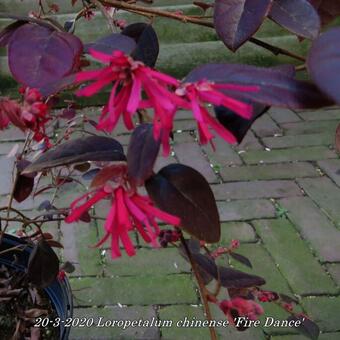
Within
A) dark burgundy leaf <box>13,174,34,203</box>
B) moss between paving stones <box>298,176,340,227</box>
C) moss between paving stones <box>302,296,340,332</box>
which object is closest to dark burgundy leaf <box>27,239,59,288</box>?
dark burgundy leaf <box>13,174,34,203</box>

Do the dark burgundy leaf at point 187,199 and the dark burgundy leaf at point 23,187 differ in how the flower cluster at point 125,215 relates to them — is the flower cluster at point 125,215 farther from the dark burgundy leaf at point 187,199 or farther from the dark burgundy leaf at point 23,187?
the dark burgundy leaf at point 23,187

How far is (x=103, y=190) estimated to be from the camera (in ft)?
1.59

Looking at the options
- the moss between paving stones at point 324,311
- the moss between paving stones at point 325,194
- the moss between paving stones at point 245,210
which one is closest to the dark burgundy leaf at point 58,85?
the moss between paving stones at point 324,311

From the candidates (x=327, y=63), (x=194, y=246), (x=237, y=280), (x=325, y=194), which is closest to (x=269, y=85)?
(x=327, y=63)

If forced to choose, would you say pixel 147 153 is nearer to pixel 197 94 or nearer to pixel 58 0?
pixel 197 94

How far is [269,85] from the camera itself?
458 millimetres

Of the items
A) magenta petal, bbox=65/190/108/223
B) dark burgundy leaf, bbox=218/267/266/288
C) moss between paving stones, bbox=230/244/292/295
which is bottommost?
moss between paving stones, bbox=230/244/292/295

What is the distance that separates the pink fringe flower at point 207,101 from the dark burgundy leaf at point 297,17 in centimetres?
23

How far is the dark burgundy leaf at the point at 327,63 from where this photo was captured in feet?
1.33

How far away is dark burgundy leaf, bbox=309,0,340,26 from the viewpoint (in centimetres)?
73

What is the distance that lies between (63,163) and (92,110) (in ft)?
8.18

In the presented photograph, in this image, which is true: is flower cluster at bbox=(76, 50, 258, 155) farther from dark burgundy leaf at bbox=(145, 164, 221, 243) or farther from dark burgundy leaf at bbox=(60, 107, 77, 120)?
dark burgundy leaf at bbox=(60, 107, 77, 120)

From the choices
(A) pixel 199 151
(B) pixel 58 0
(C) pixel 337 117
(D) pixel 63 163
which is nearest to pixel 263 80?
(D) pixel 63 163

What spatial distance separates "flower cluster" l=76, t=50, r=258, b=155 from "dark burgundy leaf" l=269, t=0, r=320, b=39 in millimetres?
231
